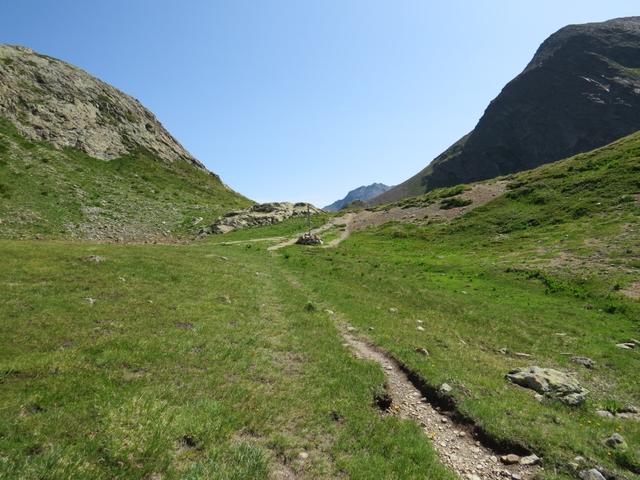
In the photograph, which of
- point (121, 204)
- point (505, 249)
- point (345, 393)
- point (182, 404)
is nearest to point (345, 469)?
point (345, 393)

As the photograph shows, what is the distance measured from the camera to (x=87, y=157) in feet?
242

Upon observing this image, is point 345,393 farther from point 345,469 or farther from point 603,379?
point 603,379

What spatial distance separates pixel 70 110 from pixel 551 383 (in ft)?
323

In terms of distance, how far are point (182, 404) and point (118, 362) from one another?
3.58 meters

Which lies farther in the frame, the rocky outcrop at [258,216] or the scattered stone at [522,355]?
the rocky outcrop at [258,216]

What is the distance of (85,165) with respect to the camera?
69.5m

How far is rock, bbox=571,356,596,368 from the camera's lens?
58.1 ft

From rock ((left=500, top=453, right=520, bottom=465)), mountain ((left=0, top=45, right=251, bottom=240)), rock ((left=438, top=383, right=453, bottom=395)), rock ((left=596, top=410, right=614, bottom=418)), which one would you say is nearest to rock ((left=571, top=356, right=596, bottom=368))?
rock ((left=596, top=410, right=614, bottom=418))

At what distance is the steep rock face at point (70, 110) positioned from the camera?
235 ft

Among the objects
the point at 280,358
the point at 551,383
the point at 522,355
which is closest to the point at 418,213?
the point at 522,355

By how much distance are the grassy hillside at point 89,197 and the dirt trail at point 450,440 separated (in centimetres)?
4026

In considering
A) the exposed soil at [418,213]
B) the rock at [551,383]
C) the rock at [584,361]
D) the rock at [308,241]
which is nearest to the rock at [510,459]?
the rock at [551,383]

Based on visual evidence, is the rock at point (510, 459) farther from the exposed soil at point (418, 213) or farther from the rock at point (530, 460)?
the exposed soil at point (418, 213)

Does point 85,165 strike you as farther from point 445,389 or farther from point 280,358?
point 445,389
